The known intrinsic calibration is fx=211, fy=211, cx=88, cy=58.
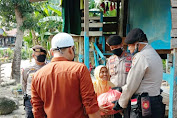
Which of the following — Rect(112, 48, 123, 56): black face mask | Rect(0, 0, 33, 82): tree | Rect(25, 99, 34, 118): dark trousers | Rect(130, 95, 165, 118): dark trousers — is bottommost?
Rect(25, 99, 34, 118): dark trousers

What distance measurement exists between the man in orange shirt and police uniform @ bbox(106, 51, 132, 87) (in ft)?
5.66

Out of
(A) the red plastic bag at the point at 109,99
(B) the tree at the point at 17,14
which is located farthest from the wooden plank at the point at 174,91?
(B) the tree at the point at 17,14

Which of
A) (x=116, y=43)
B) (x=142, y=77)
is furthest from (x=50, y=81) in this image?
(x=116, y=43)

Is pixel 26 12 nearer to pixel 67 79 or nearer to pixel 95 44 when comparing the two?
pixel 95 44

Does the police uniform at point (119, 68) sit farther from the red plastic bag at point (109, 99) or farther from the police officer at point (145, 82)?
the police officer at point (145, 82)

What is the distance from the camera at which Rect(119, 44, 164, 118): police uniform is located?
8.38ft

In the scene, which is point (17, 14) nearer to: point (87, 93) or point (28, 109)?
point (28, 109)

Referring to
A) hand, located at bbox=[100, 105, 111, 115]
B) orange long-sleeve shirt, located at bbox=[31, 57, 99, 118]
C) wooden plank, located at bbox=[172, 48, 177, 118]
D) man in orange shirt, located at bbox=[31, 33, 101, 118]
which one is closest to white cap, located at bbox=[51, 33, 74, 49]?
man in orange shirt, located at bbox=[31, 33, 101, 118]

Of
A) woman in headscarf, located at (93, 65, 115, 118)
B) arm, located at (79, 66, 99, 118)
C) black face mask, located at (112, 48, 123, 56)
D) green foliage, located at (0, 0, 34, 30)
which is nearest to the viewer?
arm, located at (79, 66, 99, 118)

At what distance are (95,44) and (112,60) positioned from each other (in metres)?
2.20

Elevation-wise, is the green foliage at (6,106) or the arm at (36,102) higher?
the arm at (36,102)

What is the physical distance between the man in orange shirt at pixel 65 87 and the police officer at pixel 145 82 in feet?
2.51

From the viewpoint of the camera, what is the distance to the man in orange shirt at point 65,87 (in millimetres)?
1975

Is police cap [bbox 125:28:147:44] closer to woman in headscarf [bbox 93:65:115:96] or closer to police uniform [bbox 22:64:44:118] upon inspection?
woman in headscarf [bbox 93:65:115:96]
